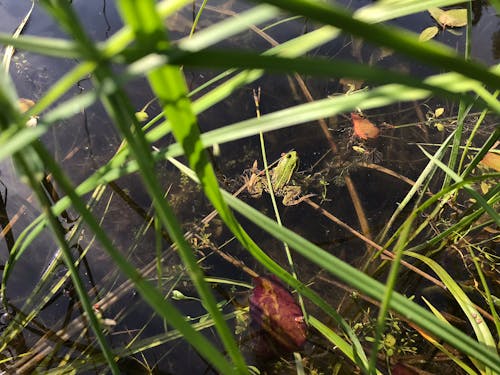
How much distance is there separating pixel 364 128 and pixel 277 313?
776 mm

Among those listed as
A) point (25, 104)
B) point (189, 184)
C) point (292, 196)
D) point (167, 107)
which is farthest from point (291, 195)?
point (167, 107)

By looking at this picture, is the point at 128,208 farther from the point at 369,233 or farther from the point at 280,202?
the point at 369,233

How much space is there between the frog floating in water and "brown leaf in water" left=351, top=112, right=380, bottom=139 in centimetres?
27

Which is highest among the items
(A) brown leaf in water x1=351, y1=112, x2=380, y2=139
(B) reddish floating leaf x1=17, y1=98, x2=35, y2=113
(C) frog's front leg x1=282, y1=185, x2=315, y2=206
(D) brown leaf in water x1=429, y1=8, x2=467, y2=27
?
(B) reddish floating leaf x1=17, y1=98, x2=35, y2=113

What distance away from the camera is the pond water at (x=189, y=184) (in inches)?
49.7

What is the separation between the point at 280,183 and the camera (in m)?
1.51

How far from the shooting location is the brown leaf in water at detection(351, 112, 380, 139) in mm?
1624

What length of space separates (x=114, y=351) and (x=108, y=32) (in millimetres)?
1341

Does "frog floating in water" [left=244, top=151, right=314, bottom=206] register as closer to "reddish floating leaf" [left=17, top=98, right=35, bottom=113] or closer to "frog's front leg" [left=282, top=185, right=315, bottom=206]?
"frog's front leg" [left=282, top=185, right=315, bottom=206]

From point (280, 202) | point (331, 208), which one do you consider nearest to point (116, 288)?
point (280, 202)

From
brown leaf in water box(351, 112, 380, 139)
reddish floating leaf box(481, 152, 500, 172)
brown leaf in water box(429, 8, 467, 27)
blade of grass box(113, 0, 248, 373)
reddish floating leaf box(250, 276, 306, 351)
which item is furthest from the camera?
brown leaf in water box(429, 8, 467, 27)

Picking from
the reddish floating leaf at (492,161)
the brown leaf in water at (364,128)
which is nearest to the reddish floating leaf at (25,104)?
the brown leaf in water at (364,128)

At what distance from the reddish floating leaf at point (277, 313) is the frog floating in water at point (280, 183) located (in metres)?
0.33

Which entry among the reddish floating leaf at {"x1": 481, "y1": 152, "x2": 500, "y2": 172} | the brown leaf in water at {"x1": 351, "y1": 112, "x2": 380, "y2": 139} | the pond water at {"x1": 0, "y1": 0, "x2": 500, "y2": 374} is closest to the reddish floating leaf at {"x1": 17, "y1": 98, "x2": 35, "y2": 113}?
the pond water at {"x1": 0, "y1": 0, "x2": 500, "y2": 374}
